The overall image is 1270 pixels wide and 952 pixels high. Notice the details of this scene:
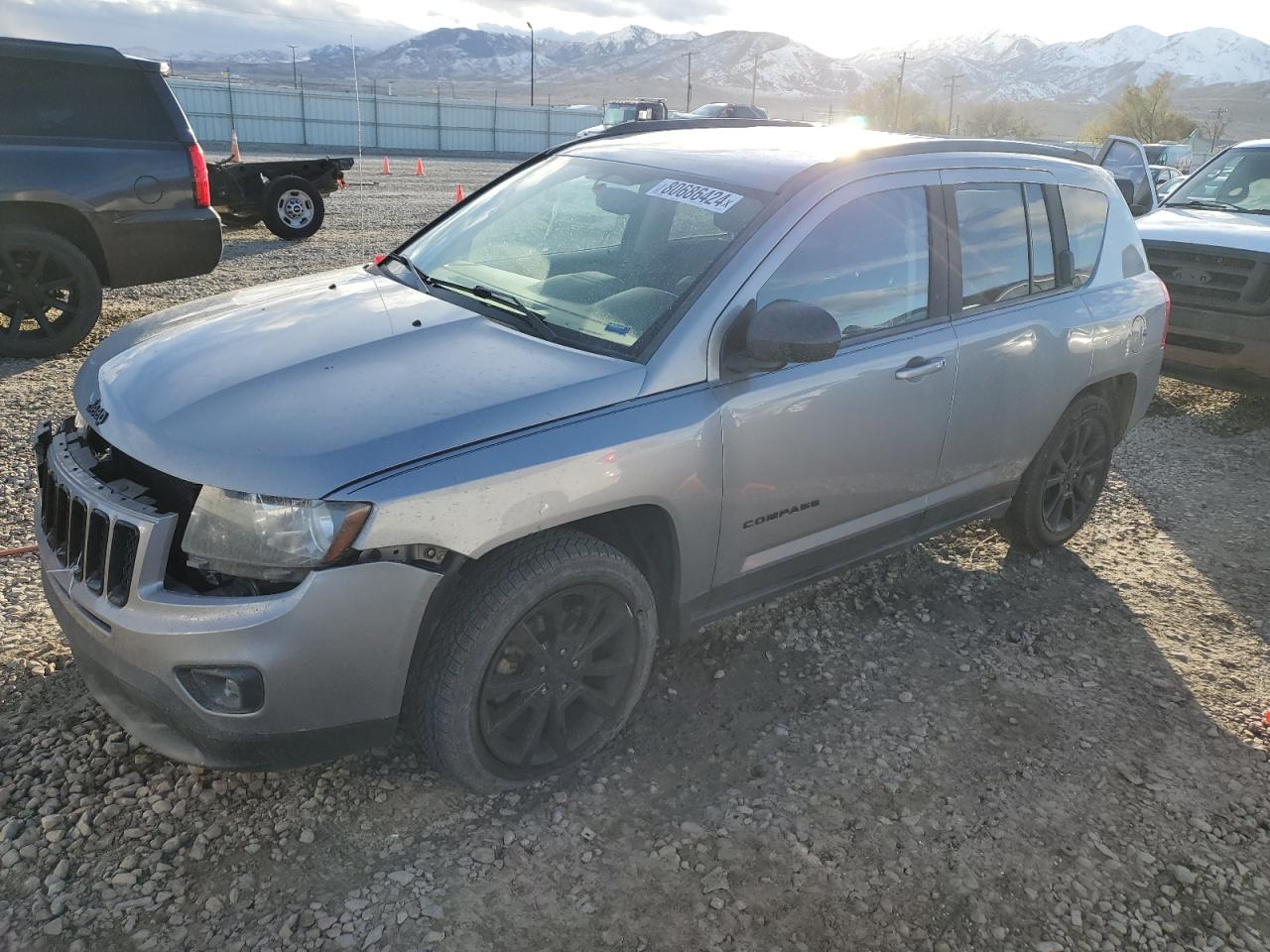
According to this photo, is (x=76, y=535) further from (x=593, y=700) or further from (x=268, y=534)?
(x=593, y=700)

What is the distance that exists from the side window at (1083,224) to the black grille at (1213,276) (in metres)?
3.42

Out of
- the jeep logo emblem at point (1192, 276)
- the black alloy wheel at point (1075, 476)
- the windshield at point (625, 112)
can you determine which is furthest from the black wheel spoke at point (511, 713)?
the windshield at point (625, 112)

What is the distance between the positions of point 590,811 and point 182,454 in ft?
5.01

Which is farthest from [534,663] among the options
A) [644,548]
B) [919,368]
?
[919,368]

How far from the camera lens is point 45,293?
6750 mm

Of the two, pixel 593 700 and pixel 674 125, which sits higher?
pixel 674 125

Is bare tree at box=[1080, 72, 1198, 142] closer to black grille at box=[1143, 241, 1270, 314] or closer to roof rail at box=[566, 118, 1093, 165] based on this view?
black grille at box=[1143, 241, 1270, 314]

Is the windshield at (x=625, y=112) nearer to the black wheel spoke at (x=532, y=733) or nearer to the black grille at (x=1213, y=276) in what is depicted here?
the black grille at (x=1213, y=276)

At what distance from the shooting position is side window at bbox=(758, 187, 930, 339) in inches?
127

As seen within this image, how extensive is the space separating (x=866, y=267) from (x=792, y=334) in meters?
0.74

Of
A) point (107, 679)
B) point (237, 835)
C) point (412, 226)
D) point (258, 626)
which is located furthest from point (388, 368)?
point (412, 226)

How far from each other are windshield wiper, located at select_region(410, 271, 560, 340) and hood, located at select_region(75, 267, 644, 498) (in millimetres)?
58

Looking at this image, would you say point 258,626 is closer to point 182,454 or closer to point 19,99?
point 182,454

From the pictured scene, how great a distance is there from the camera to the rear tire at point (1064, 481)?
448cm
